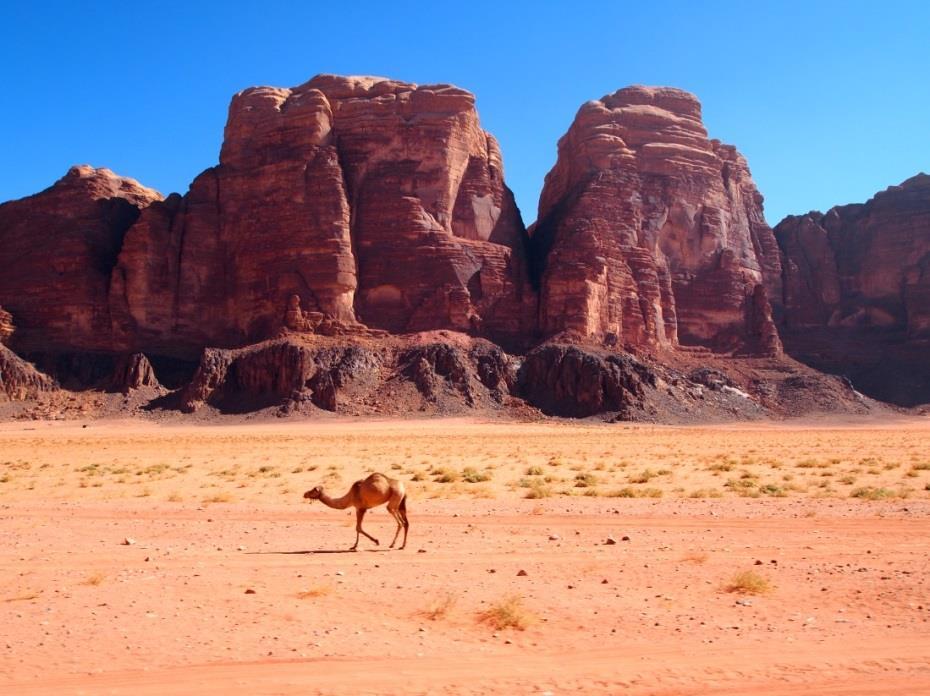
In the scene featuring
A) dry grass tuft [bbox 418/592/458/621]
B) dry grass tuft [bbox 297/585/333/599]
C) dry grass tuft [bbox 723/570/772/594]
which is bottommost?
dry grass tuft [bbox 297/585/333/599]

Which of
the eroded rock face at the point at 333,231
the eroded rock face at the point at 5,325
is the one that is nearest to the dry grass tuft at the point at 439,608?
the eroded rock face at the point at 333,231

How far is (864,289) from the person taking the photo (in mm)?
100375

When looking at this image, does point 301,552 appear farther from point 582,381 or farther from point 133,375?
point 133,375

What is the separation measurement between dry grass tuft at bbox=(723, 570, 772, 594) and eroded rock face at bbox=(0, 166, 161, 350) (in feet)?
257

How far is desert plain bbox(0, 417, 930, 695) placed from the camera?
6.83 meters

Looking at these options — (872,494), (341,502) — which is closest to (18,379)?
(341,502)

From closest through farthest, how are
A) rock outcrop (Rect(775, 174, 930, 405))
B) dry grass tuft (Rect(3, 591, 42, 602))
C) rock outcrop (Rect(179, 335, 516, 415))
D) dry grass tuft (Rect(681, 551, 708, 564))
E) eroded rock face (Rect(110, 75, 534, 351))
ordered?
dry grass tuft (Rect(3, 591, 42, 602)) → dry grass tuft (Rect(681, 551, 708, 564)) → rock outcrop (Rect(179, 335, 516, 415)) → eroded rock face (Rect(110, 75, 534, 351)) → rock outcrop (Rect(775, 174, 930, 405))

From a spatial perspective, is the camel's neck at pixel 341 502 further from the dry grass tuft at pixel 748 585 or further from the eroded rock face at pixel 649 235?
the eroded rock face at pixel 649 235

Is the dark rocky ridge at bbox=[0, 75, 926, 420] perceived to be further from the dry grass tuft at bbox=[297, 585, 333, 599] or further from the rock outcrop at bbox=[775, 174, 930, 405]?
the dry grass tuft at bbox=[297, 585, 333, 599]

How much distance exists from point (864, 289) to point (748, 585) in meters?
103

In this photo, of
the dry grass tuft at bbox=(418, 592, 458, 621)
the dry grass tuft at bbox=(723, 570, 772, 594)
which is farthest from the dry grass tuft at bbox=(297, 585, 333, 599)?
the dry grass tuft at bbox=(723, 570, 772, 594)

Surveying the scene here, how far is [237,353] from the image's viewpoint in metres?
71.8

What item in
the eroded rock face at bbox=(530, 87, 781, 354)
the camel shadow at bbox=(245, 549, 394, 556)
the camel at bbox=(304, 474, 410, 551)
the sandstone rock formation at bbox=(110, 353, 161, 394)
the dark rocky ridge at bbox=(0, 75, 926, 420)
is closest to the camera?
the camel shadow at bbox=(245, 549, 394, 556)

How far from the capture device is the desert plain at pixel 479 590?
6828mm
